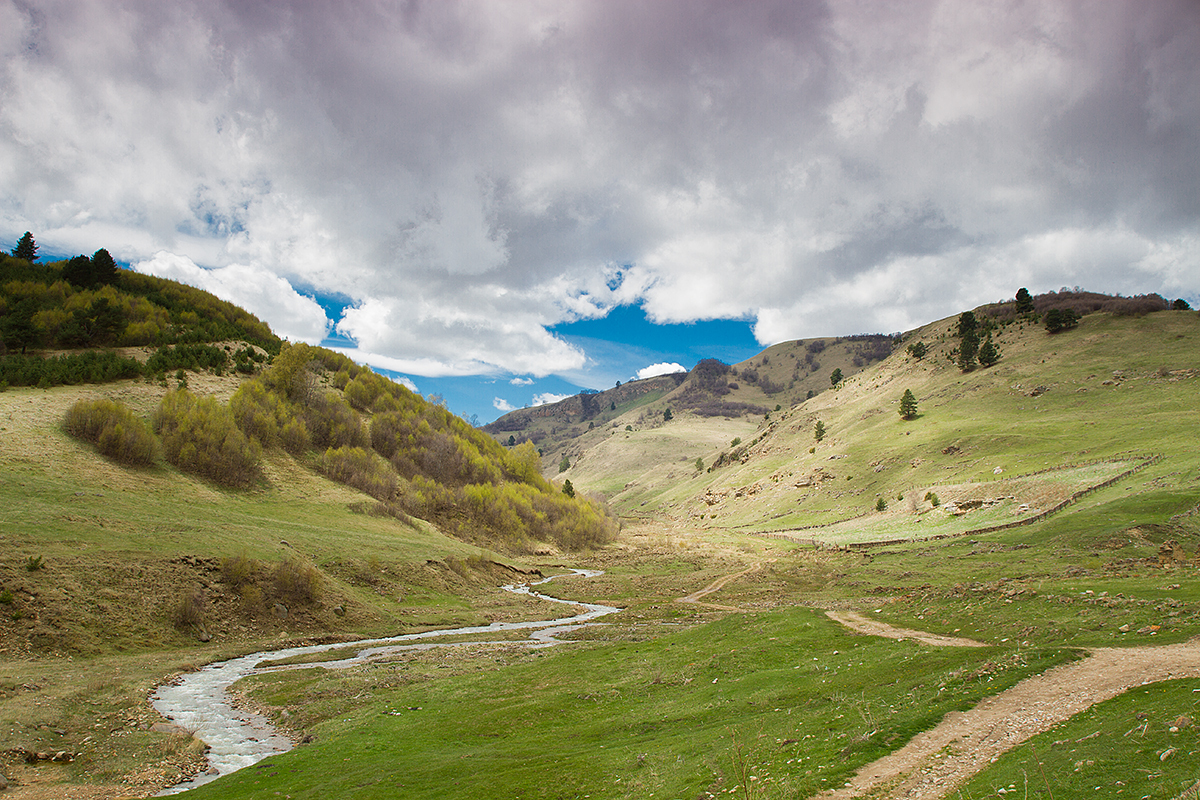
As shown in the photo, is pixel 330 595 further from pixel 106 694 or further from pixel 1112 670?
pixel 1112 670

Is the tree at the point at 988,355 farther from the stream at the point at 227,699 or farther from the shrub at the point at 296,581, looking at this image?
the shrub at the point at 296,581

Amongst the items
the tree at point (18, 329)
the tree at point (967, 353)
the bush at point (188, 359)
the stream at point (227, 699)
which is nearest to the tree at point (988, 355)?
the tree at point (967, 353)

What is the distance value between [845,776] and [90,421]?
65170 mm

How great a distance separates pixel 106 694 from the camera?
2094cm

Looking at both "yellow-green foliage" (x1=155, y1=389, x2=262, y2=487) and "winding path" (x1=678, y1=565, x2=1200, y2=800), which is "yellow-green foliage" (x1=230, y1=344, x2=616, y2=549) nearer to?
"yellow-green foliage" (x1=155, y1=389, x2=262, y2=487)

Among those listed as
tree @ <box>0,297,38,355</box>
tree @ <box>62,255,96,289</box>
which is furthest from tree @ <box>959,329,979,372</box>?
tree @ <box>62,255,96,289</box>

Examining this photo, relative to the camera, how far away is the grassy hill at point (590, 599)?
43.7 feet

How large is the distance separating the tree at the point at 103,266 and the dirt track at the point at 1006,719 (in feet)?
367

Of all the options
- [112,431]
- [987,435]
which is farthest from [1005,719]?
[987,435]

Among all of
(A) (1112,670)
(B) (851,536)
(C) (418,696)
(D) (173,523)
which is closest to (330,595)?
(D) (173,523)

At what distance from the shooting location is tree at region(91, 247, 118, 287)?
80.6 m

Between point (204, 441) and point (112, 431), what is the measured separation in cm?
855

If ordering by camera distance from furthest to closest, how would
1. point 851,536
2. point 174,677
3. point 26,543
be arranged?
point 851,536
point 26,543
point 174,677

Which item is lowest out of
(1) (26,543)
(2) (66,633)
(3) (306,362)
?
(2) (66,633)
